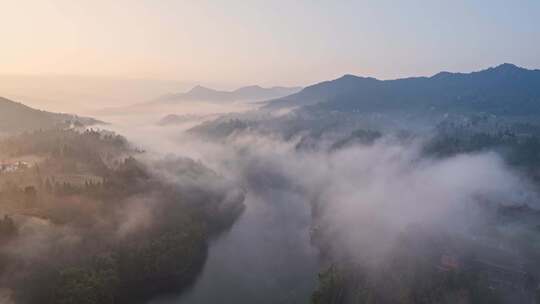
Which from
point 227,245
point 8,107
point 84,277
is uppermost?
point 8,107

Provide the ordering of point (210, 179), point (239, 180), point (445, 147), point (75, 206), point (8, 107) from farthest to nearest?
point (8, 107)
point (445, 147)
point (239, 180)
point (210, 179)
point (75, 206)

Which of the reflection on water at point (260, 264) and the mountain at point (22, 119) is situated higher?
the mountain at point (22, 119)

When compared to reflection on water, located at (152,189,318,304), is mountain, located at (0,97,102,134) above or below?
above

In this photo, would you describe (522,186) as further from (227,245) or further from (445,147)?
(227,245)

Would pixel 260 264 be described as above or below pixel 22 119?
below

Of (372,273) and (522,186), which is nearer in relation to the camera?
(372,273)

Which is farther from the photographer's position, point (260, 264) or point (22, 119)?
point (22, 119)

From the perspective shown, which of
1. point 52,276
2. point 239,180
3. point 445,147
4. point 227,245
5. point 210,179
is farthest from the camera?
point 445,147

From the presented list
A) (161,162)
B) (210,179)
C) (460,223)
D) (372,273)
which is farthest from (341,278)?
(161,162)

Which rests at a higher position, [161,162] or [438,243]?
[161,162]

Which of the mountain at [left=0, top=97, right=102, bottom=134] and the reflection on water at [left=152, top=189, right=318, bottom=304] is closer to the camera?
the reflection on water at [left=152, top=189, right=318, bottom=304]

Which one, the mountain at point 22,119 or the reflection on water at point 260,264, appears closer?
the reflection on water at point 260,264
